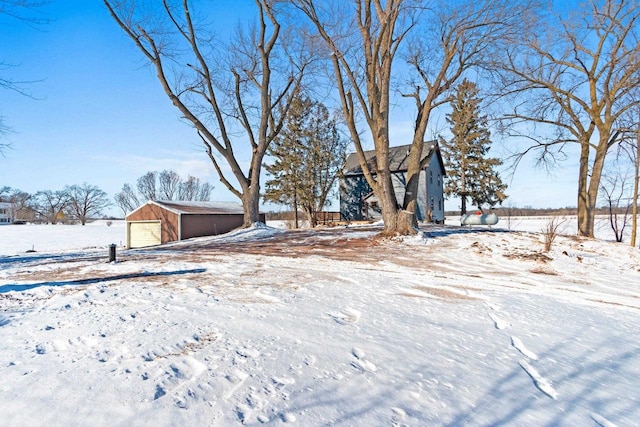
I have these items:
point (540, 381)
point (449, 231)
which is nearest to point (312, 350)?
point (540, 381)

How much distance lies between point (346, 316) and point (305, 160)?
73.0 ft

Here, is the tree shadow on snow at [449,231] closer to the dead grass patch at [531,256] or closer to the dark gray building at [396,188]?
the dead grass patch at [531,256]

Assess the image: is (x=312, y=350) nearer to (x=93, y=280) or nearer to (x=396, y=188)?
(x=93, y=280)

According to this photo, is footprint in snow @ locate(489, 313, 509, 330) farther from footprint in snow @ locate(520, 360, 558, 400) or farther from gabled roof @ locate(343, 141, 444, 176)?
gabled roof @ locate(343, 141, 444, 176)

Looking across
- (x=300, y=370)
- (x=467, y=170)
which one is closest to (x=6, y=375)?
(x=300, y=370)

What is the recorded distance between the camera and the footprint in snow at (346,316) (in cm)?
334

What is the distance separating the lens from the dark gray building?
25375 millimetres

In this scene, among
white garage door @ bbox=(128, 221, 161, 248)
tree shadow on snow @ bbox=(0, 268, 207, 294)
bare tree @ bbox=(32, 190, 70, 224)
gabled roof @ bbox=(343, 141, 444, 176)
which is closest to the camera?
tree shadow on snow @ bbox=(0, 268, 207, 294)

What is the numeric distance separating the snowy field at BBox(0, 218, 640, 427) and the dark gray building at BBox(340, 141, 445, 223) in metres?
20.2

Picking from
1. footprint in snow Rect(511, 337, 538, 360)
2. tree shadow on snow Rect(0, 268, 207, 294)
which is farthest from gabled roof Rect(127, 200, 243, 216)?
footprint in snow Rect(511, 337, 538, 360)

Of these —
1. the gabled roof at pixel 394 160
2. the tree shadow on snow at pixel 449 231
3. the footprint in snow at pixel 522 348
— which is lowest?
the footprint in snow at pixel 522 348

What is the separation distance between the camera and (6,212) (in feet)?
238

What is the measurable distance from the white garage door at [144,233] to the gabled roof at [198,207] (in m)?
1.08

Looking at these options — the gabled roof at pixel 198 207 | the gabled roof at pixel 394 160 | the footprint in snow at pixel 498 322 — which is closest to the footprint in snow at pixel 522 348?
the footprint in snow at pixel 498 322
